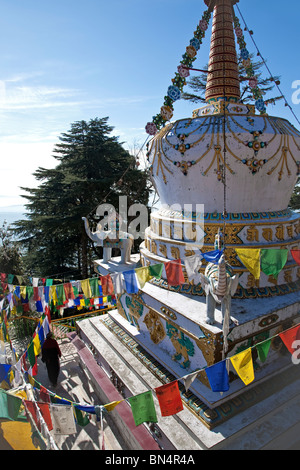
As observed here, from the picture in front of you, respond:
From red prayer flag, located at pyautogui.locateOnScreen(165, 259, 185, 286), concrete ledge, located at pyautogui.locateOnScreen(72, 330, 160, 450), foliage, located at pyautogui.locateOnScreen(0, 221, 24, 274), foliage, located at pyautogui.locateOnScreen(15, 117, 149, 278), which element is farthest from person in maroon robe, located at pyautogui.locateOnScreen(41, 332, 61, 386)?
foliage, located at pyautogui.locateOnScreen(15, 117, 149, 278)

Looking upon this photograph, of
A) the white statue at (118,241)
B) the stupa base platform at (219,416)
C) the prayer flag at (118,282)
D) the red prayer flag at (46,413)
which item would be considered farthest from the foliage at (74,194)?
the red prayer flag at (46,413)

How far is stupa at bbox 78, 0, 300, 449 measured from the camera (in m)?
5.20

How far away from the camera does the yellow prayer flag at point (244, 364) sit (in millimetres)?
4145

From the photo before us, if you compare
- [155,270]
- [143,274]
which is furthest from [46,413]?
[155,270]

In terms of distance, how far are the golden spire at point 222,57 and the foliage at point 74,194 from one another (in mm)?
10083

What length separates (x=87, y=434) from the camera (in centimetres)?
597

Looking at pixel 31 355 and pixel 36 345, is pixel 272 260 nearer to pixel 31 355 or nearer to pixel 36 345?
pixel 36 345

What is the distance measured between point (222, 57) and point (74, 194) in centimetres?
1236

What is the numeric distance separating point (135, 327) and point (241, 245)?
3.87 metres

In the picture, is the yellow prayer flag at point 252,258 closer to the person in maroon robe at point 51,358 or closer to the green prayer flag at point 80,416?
the green prayer flag at point 80,416

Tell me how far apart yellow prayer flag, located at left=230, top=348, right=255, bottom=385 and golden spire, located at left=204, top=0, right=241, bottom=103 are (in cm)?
674

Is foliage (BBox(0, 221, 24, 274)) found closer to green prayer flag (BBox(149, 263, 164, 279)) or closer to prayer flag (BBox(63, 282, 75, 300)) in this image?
prayer flag (BBox(63, 282, 75, 300))

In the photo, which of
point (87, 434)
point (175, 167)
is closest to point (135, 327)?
point (87, 434)
